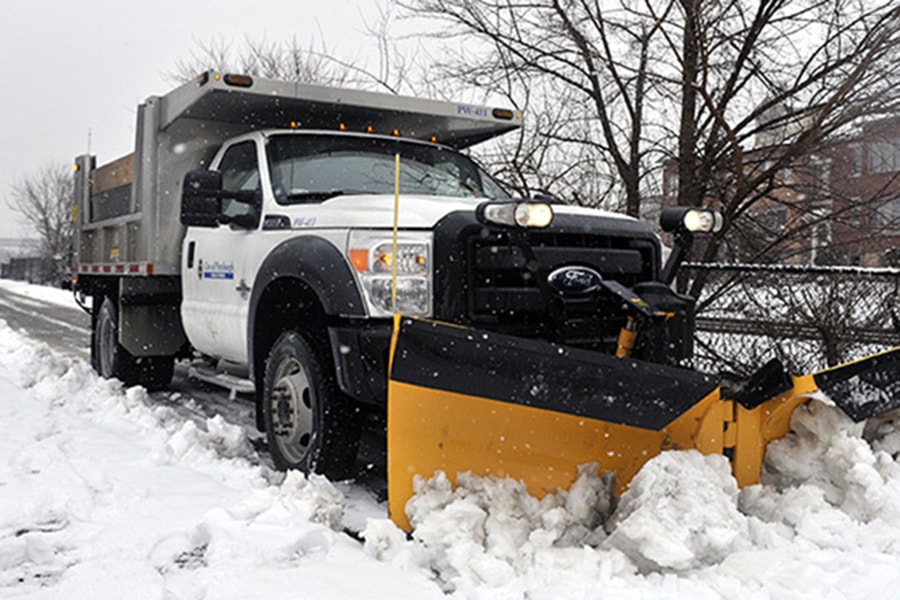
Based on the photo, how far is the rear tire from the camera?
24.3ft

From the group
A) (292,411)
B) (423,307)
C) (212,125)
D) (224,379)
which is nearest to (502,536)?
(423,307)

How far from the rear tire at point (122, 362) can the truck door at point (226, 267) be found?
163cm

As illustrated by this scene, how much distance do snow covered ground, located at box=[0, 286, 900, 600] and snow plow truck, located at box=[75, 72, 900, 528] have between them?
0.17 m

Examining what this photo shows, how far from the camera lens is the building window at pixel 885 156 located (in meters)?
6.21

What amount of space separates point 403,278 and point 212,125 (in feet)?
9.84

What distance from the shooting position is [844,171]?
6570 millimetres

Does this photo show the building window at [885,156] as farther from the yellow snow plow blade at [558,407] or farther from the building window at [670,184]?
the yellow snow plow blade at [558,407]

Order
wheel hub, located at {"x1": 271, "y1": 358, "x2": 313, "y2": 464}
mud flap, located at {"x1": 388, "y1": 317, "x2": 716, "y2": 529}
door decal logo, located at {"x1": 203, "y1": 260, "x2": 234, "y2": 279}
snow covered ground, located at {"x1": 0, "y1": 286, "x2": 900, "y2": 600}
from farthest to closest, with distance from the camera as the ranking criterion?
door decal logo, located at {"x1": 203, "y1": 260, "x2": 234, "y2": 279}, wheel hub, located at {"x1": 271, "y1": 358, "x2": 313, "y2": 464}, mud flap, located at {"x1": 388, "y1": 317, "x2": 716, "y2": 529}, snow covered ground, located at {"x1": 0, "y1": 286, "x2": 900, "y2": 600}

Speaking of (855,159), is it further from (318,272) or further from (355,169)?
(318,272)

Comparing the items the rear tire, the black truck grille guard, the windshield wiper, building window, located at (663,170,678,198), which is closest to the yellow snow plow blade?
the black truck grille guard

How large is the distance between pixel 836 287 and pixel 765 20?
233 centimetres

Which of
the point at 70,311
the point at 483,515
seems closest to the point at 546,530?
the point at 483,515

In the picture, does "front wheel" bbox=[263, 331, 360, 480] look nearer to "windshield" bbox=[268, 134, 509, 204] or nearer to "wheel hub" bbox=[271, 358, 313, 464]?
"wheel hub" bbox=[271, 358, 313, 464]

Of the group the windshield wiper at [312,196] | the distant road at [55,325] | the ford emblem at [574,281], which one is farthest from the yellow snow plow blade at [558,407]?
the distant road at [55,325]
